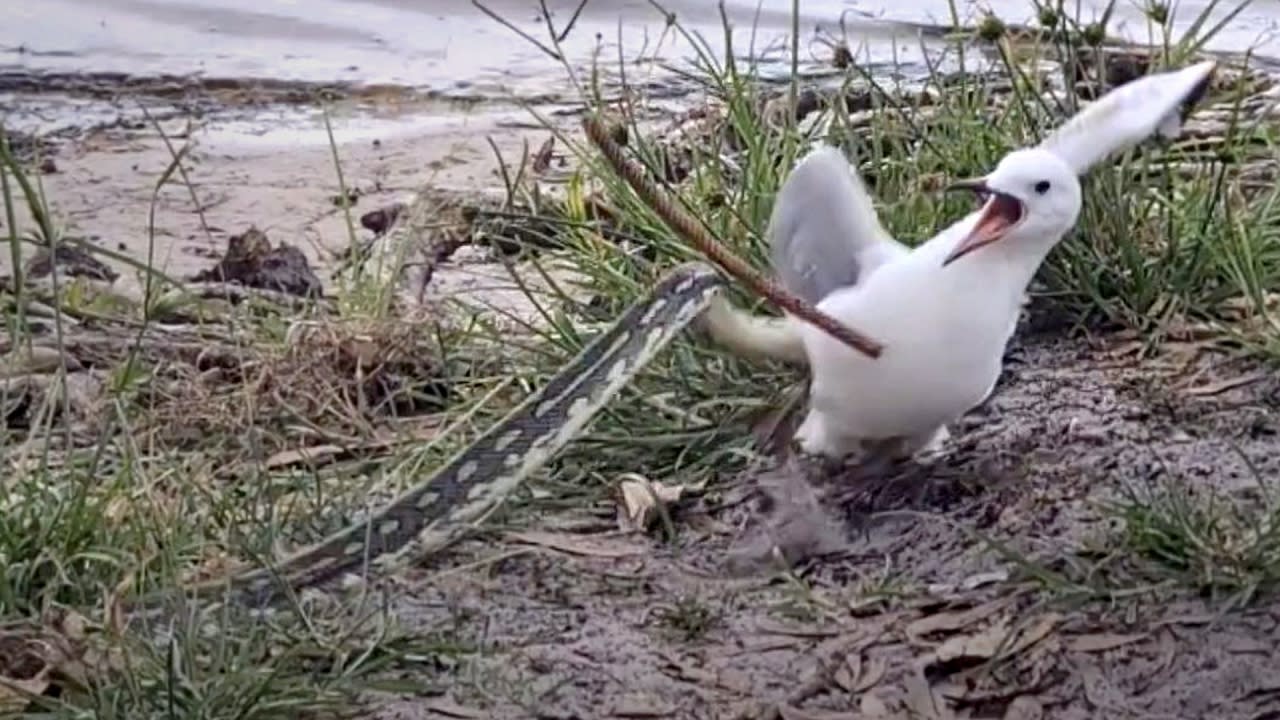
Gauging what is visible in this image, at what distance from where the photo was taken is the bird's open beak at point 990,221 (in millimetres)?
2910

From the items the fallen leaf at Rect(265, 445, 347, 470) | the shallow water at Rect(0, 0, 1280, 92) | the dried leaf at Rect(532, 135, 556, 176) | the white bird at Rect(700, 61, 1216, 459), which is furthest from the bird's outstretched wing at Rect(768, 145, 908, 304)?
the shallow water at Rect(0, 0, 1280, 92)

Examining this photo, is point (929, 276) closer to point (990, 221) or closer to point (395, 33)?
point (990, 221)

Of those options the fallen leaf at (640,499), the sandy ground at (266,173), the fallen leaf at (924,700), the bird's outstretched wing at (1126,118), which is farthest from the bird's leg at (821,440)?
the sandy ground at (266,173)

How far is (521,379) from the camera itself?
12.5 ft

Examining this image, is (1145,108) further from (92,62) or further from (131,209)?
(92,62)

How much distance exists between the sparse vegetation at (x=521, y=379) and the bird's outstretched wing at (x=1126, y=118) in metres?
0.48

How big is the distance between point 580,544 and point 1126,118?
3.08 feet

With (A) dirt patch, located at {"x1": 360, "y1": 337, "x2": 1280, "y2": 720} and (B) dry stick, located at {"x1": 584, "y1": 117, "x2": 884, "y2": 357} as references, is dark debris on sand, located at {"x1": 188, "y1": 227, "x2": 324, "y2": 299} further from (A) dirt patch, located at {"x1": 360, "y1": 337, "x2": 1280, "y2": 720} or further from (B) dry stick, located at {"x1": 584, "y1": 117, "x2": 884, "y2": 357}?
(B) dry stick, located at {"x1": 584, "y1": 117, "x2": 884, "y2": 357}

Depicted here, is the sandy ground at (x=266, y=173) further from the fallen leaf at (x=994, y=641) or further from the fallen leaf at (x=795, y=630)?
the fallen leaf at (x=994, y=641)

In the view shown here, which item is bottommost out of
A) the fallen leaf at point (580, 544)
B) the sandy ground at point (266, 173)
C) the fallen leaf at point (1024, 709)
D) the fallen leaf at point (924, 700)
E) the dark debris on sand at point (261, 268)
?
the sandy ground at point (266, 173)

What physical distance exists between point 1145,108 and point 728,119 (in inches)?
60.9

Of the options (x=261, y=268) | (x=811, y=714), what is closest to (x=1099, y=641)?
(x=811, y=714)

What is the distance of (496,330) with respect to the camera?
4020 millimetres

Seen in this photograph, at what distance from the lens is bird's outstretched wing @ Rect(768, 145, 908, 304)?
125 inches
